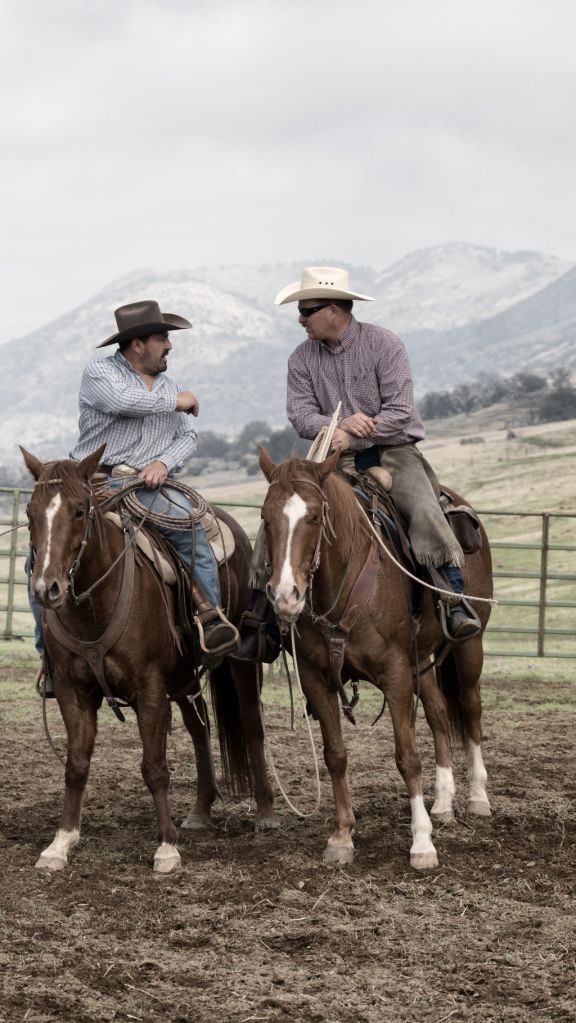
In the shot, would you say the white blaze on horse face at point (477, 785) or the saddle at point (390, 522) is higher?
the saddle at point (390, 522)

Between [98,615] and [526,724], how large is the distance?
5.36 meters

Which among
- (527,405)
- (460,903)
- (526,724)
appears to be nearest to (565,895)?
(460,903)

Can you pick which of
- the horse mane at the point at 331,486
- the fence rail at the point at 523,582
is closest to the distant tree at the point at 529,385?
the fence rail at the point at 523,582

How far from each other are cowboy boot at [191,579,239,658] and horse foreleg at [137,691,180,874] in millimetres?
341

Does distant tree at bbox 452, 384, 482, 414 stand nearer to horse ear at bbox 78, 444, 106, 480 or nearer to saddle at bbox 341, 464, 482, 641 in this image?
saddle at bbox 341, 464, 482, 641

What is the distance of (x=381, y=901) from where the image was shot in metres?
4.89

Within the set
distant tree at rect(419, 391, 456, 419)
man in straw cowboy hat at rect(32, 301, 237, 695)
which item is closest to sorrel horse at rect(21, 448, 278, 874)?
man in straw cowboy hat at rect(32, 301, 237, 695)

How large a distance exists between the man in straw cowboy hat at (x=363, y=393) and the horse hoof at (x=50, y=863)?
4.52 ft

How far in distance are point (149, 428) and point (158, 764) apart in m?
1.75

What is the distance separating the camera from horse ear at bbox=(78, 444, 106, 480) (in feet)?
16.8

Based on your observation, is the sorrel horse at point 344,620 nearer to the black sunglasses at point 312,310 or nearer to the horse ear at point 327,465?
the horse ear at point 327,465

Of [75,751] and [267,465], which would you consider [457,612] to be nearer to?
[267,465]

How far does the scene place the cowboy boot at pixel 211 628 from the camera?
567cm

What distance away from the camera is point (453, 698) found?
6898 mm
